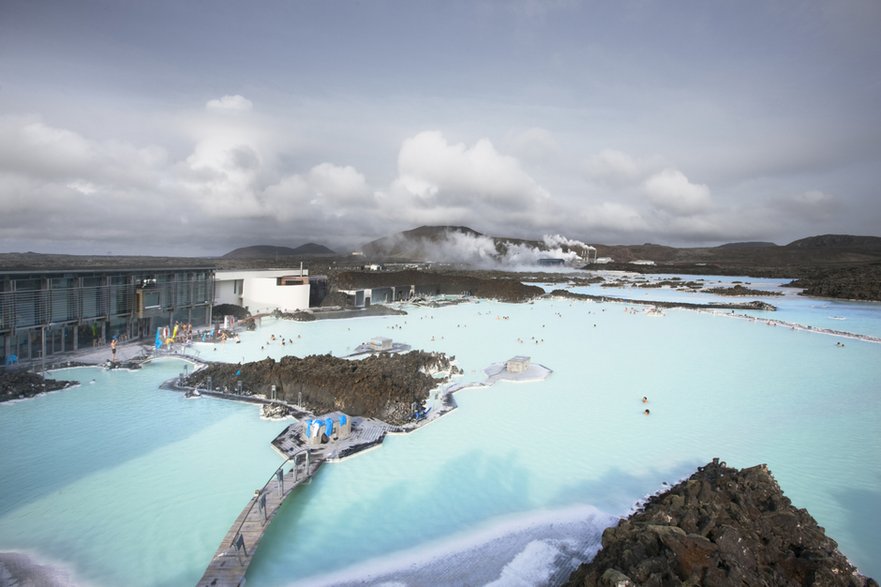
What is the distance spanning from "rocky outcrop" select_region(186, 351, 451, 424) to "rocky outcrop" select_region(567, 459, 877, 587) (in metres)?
6.55

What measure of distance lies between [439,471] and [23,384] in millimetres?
11581

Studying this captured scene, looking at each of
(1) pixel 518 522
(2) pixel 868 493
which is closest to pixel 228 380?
(1) pixel 518 522

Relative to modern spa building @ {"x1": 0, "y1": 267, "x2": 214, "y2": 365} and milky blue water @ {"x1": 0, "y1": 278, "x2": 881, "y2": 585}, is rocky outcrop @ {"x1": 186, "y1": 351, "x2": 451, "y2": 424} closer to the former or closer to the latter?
milky blue water @ {"x1": 0, "y1": 278, "x2": 881, "y2": 585}

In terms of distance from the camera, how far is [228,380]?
13.7 m

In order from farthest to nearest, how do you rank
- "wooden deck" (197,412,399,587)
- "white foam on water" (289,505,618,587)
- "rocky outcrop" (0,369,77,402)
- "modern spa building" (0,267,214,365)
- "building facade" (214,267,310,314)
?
"building facade" (214,267,310,314), "modern spa building" (0,267,214,365), "rocky outcrop" (0,369,77,402), "white foam on water" (289,505,618,587), "wooden deck" (197,412,399,587)

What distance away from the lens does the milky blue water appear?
667cm

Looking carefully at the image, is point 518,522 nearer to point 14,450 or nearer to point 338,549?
point 338,549

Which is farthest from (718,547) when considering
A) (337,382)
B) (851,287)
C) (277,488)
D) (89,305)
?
(851,287)

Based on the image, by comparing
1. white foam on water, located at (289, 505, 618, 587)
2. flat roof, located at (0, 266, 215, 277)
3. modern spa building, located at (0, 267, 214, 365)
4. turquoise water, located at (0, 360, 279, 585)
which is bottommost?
white foam on water, located at (289, 505, 618, 587)

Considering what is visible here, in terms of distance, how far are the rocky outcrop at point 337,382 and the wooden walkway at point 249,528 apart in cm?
316

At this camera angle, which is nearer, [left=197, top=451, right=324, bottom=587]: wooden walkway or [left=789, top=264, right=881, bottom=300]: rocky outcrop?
[left=197, top=451, right=324, bottom=587]: wooden walkway

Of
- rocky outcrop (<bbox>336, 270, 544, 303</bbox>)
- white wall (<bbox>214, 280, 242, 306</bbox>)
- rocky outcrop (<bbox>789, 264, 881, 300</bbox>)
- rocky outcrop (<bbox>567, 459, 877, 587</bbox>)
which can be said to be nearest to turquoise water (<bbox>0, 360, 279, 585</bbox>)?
rocky outcrop (<bbox>567, 459, 877, 587</bbox>)

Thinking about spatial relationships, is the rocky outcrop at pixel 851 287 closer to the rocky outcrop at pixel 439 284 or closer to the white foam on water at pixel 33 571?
the rocky outcrop at pixel 439 284

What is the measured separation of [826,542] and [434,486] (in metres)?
5.72
